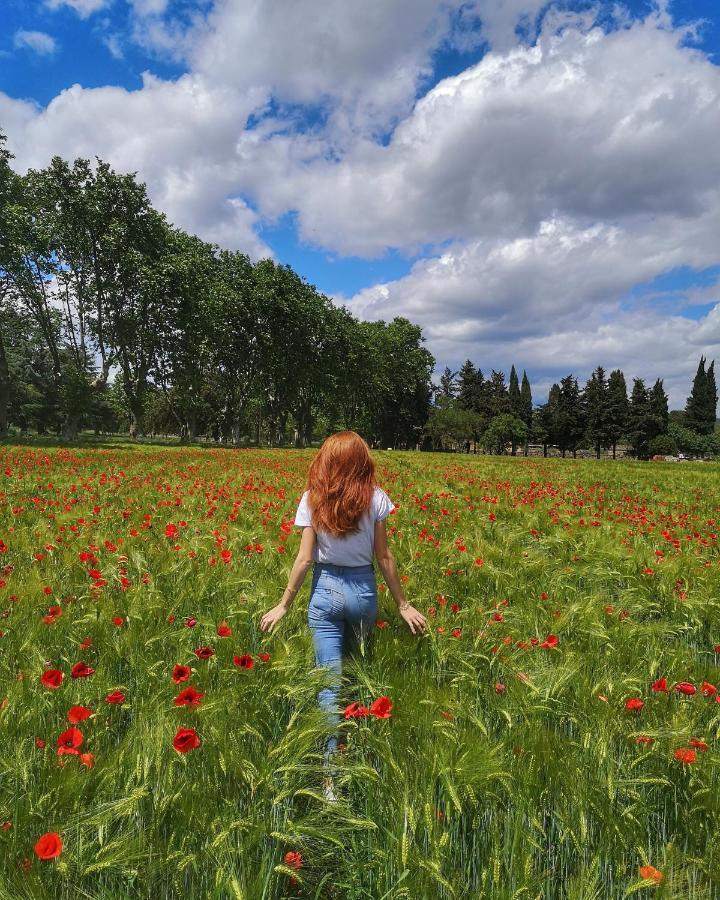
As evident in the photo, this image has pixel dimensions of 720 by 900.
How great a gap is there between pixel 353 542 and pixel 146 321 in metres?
44.5

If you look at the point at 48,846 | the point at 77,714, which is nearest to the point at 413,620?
the point at 77,714

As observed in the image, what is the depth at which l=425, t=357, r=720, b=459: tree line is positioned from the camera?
8181cm

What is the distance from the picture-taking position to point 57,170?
34656 millimetres

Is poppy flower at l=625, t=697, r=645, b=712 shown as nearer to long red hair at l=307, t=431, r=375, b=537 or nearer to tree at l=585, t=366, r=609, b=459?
long red hair at l=307, t=431, r=375, b=537

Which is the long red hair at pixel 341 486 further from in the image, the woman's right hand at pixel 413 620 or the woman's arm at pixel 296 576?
the woman's right hand at pixel 413 620

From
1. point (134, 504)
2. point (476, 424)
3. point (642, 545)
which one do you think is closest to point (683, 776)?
point (642, 545)

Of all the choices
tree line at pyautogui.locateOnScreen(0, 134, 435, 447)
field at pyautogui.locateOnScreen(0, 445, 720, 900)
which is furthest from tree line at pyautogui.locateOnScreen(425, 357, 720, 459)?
field at pyautogui.locateOnScreen(0, 445, 720, 900)

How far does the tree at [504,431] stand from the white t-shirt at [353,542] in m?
84.2

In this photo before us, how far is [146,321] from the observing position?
42.5 metres

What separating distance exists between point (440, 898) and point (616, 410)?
91.3 m

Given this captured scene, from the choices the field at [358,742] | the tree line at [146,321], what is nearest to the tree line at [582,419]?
the tree line at [146,321]

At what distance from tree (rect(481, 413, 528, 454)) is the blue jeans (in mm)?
84235

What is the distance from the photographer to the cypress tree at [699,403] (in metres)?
102

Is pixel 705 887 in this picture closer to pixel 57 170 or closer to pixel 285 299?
pixel 57 170
